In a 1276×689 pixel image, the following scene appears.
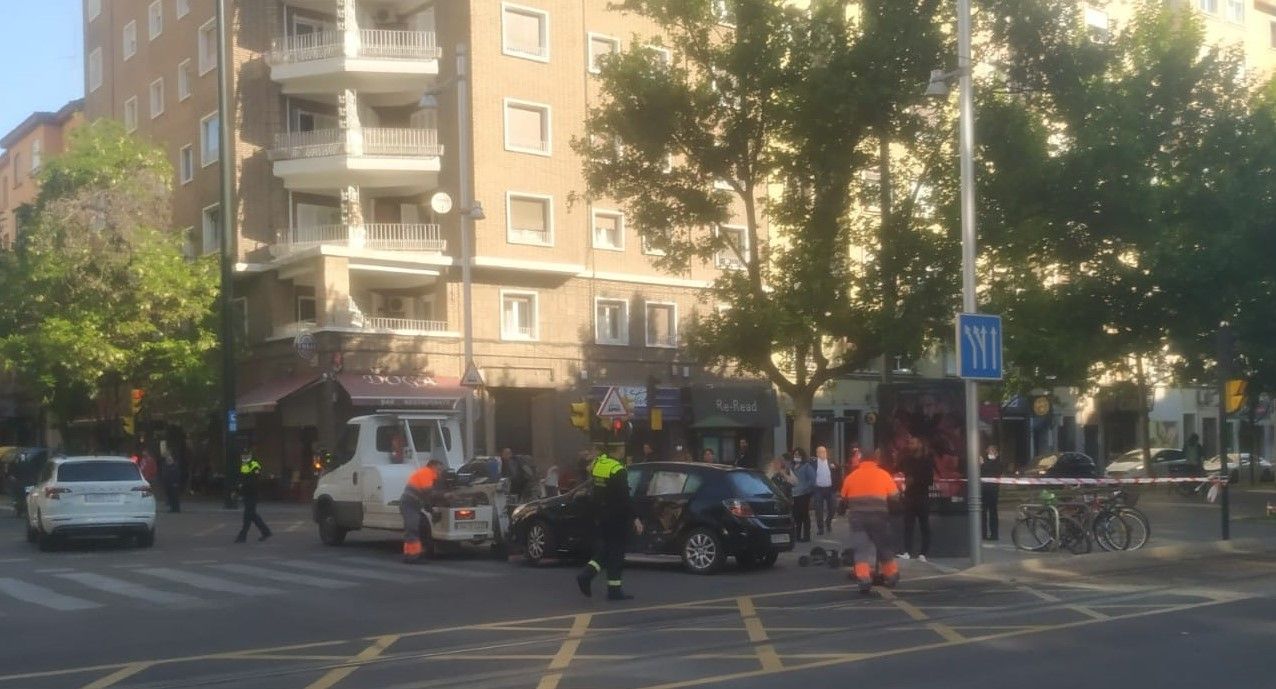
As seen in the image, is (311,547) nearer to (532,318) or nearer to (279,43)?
(532,318)

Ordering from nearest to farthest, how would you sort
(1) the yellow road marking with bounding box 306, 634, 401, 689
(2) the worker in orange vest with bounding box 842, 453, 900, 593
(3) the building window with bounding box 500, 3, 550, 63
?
(1) the yellow road marking with bounding box 306, 634, 401, 689 → (2) the worker in orange vest with bounding box 842, 453, 900, 593 → (3) the building window with bounding box 500, 3, 550, 63

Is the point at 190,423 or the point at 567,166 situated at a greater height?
the point at 567,166

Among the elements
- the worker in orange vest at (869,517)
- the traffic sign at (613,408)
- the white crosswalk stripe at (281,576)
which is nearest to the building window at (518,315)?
the traffic sign at (613,408)

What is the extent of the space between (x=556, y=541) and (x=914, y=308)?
28.8 ft

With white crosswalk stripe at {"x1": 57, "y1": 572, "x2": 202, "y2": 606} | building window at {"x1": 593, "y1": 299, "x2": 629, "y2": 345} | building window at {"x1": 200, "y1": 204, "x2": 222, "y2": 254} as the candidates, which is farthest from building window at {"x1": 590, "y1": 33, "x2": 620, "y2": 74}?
white crosswalk stripe at {"x1": 57, "y1": 572, "x2": 202, "y2": 606}

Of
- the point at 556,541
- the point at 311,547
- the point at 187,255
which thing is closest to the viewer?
the point at 556,541

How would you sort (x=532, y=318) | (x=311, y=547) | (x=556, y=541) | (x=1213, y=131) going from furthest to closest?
(x=532, y=318) < (x=1213, y=131) < (x=311, y=547) < (x=556, y=541)

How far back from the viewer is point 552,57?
131ft

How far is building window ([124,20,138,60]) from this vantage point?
48.3 m

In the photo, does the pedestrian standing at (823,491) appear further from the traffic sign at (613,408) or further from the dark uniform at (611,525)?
the dark uniform at (611,525)

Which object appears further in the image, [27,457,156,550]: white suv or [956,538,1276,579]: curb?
[27,457,156,550]: white suv

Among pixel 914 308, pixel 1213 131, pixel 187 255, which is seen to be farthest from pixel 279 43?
pixel 1213 131

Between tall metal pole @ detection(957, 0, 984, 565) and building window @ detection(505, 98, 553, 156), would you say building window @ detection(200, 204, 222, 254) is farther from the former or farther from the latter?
tall metal pole @ detection(957, 0, 984, 565)

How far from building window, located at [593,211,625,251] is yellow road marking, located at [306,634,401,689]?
29.2m
